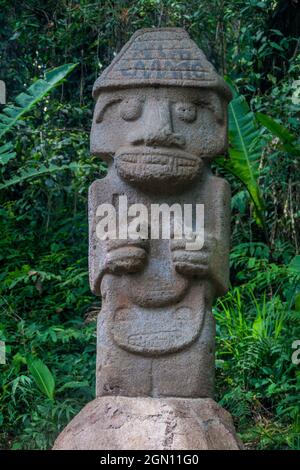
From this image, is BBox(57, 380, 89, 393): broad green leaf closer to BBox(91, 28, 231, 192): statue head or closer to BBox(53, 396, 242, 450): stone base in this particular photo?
BBox(53, 396, 242, 450): stone base

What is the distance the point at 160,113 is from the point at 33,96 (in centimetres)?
275

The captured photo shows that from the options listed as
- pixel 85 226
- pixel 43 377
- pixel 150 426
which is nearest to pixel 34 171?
pixel 85 226

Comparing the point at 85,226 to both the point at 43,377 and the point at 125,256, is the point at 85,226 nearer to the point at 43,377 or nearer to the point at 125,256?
the point at 43,377

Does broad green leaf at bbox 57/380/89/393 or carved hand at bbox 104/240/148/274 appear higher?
carved hand at bbox 104/240/148/274

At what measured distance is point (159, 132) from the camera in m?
5.07

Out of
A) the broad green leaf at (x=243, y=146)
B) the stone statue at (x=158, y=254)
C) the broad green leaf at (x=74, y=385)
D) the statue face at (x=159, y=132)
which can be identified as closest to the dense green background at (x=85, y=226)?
the broad green leaf at (x=74, y=385)

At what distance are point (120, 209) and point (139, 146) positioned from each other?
360mm

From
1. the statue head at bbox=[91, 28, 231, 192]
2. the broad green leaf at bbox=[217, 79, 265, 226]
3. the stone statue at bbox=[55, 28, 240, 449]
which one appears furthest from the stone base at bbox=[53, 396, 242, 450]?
the broad green leaf at bbox=[217, 79, 265, 226]

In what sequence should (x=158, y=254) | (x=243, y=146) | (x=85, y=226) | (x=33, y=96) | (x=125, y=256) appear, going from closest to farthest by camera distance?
(x=125, y=256) → (x=158, y=254) → (x=33, y=96) → (x=243, y=146) → (x=85, y=226)

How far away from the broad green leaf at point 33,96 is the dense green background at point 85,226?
77 centimetres

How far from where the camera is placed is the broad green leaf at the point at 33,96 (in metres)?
7.58

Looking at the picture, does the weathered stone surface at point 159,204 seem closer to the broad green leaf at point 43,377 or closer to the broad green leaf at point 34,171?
the broad green leaf at point 43,377

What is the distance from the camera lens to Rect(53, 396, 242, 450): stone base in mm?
4578

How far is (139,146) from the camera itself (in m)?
5.11
